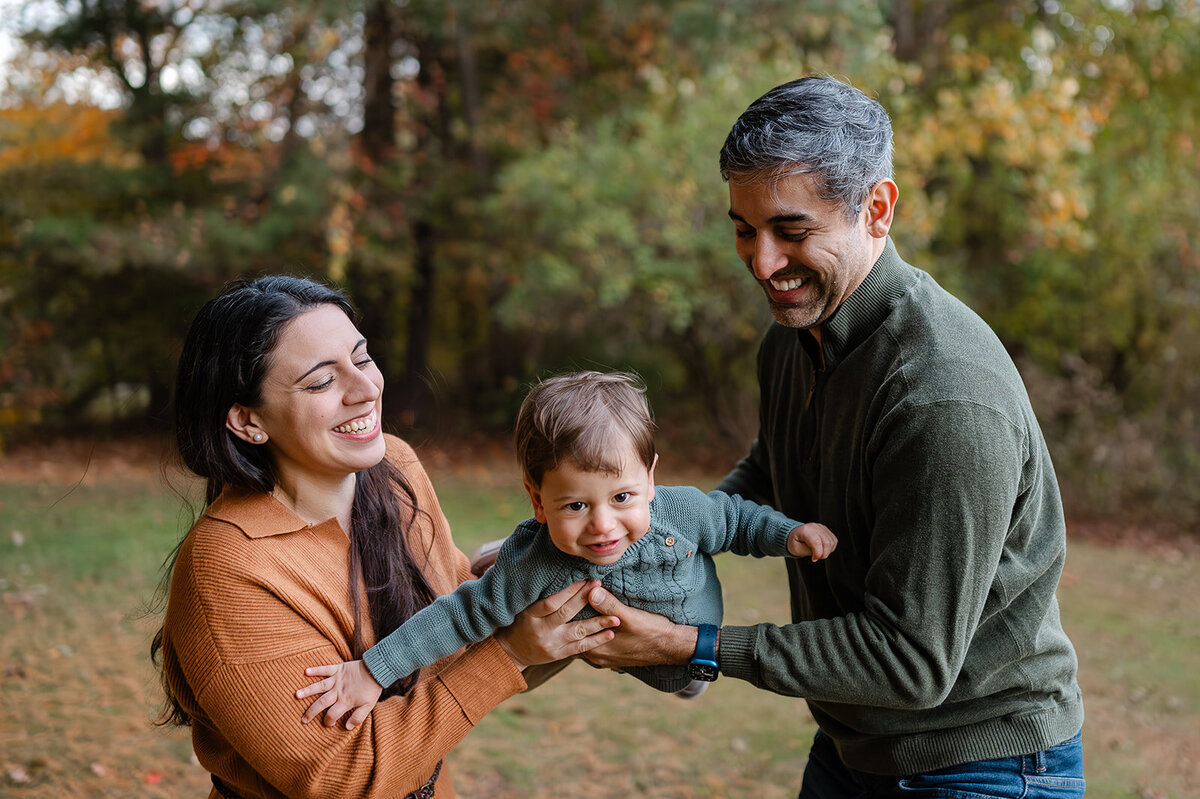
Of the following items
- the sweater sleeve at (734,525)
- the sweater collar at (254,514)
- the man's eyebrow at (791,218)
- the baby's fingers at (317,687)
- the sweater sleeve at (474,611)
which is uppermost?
the man's eyebrow at (791,218)

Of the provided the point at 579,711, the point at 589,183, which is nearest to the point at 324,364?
the point at 579,711

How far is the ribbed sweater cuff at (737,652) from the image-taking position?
221 centimetres

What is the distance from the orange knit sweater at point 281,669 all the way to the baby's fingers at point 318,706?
16 mm

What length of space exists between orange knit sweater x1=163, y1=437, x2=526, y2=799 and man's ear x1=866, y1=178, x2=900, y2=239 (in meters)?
1.33

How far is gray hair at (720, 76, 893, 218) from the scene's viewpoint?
6.98 feet

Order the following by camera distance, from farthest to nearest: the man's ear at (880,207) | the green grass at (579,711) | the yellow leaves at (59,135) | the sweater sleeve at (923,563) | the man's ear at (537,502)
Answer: the yellow leaves at (59,135)
the green grass at (579,711)
the man's ear at (537,502)
the man's ear at (880,207)
the sweater sleeve at (923,563)

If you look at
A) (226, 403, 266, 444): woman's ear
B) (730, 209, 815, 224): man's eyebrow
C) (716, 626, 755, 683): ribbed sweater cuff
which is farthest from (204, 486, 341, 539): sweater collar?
(730, 209, 815, 224): man's eyebrow

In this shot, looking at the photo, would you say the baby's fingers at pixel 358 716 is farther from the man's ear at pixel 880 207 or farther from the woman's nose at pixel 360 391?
the man's ear at pixel 880 207

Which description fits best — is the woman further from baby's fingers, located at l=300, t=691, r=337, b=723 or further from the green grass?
the green grass

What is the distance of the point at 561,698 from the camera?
631 centimetres

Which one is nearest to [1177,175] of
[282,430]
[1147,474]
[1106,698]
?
[1147,474]

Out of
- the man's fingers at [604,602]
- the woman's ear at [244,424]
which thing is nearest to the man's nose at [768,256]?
the man's fingers at [604,602]

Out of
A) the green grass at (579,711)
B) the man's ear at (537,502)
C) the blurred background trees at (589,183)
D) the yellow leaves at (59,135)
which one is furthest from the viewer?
the yellow leaves at (59,135)

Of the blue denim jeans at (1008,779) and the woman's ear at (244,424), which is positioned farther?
the woman's ear at (244,424)
